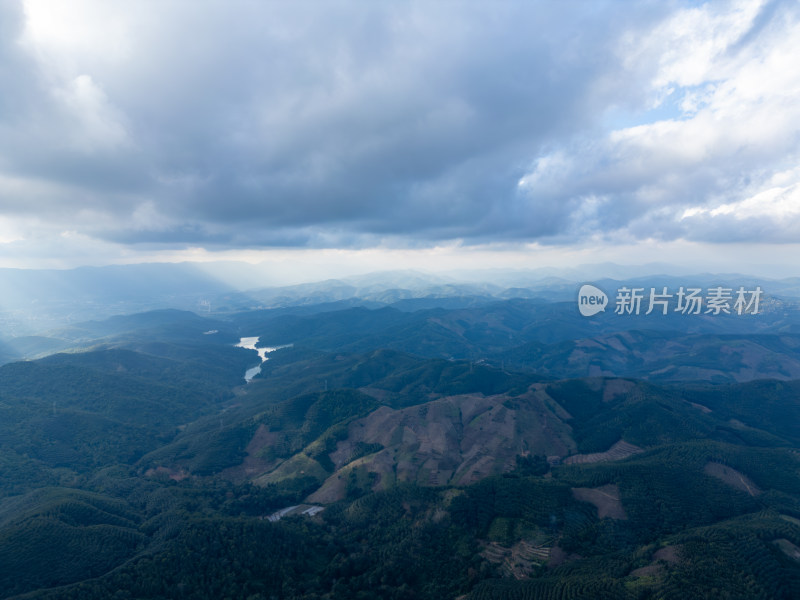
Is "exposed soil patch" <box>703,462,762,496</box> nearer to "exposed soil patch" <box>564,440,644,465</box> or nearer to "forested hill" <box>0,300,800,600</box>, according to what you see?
"forested hill" <box>0,300,800,600</box>

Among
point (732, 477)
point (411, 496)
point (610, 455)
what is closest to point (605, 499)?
point (732, 477)

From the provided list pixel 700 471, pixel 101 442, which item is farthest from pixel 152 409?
pixel 700 471

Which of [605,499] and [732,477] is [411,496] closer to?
[605,499]

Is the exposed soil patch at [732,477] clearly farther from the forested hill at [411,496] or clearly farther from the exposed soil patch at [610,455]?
the exposed soil patch at [610,455]

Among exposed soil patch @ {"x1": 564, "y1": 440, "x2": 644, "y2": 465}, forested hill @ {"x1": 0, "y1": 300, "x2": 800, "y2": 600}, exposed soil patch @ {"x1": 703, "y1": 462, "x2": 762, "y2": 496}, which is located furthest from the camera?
exposed soil patch @ {"x1": 564, "y1": 440, "x2": 644, "y2": 465}

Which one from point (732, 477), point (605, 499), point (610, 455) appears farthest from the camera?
point (610, 455)

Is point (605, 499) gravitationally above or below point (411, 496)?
above

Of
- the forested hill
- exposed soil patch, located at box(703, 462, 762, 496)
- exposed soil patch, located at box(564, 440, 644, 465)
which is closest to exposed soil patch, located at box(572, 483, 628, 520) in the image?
the forested hill

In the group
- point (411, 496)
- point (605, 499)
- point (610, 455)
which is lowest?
point (610, 455)

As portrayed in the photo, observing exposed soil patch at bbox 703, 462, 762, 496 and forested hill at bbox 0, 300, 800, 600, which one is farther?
exposed soil patch at bbox 703, 462, 762, 496
